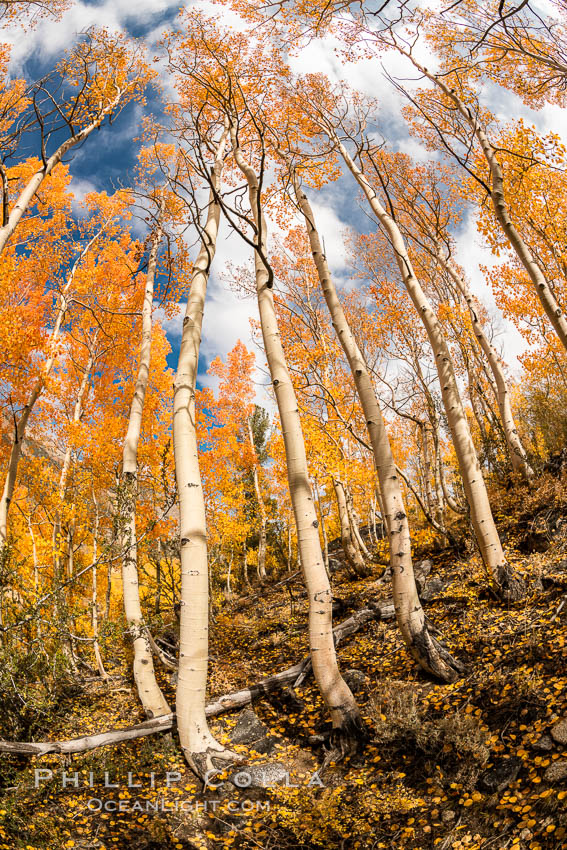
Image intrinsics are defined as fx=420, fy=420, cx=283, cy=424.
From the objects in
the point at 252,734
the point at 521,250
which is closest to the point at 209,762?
the point at 252,734

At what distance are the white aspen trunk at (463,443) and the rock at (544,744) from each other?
7.23ft

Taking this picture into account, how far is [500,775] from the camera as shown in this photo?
260cm

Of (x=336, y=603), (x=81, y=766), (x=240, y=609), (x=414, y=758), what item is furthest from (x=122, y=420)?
(x=414, y=758)

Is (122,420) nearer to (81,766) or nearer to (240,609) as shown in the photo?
(240,609)

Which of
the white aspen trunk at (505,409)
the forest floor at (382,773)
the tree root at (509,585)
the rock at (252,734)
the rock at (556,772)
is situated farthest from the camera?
the white aspen trunk at (505,409)

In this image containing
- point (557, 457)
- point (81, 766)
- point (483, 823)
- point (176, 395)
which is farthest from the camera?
point (557, 457)

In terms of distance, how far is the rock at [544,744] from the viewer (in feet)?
8.38

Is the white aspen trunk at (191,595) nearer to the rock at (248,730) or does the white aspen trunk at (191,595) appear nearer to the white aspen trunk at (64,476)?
the rock at (248,730)

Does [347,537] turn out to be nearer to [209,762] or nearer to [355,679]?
[355,679]

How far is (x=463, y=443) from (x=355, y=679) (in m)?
2.95

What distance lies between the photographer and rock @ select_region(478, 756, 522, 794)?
8.30 feet

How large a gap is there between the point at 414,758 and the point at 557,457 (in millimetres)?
6867

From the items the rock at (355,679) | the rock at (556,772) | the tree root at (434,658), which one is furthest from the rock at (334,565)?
the rock at (556,772)

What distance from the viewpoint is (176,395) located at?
4008 millimetres
